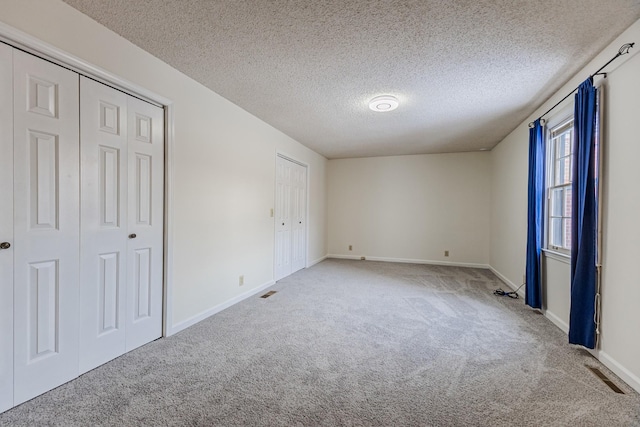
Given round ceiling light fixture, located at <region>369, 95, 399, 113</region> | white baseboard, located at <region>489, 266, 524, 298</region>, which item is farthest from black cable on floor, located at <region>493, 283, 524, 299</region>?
round ceiling light fixture, located at <region>369, 95, 399, 113</region>

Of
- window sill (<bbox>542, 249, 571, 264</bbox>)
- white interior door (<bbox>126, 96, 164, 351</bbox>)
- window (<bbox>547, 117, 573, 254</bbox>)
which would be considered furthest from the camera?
window (<bbox>547, 117, 573, 254</bbox>)

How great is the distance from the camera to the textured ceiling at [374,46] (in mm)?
1875

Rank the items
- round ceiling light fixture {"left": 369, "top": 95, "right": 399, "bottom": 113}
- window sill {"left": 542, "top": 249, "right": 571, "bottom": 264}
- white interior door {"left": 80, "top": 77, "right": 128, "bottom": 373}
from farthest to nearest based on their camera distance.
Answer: round ceiling light fixture {"left": 369, "top": 95, "right": 399, "bottom": 113} < window sill {"left": 542, "top": 249, "right": 571, "bottom": 264} < white interior door {"left": 80, "top": 77, "right": 128, "bottom": 373}

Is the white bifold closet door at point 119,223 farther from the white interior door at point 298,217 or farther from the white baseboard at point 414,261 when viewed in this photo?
the white baseboard at point 414,261

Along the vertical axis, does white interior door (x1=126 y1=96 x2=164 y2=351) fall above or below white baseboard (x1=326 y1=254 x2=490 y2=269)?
above

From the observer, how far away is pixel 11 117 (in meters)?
1.66

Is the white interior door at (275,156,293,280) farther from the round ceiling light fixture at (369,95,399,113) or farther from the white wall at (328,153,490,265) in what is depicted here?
the white wall at (328,153,490,265)

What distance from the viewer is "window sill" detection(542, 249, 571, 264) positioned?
2893mm

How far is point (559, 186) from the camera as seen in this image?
10.6 ft

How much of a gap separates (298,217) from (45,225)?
406cm

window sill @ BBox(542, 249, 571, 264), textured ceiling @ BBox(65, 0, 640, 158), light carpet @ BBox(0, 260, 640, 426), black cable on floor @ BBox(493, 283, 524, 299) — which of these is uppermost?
textured ceiling @ BBox(65, 0, 640, 158)

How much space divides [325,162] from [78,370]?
5.89 metres

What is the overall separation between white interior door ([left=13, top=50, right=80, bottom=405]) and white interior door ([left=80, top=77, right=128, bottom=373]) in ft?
0.21

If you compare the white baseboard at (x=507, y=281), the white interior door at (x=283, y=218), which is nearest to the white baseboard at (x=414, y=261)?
the white baseboard at (x=507, y=281)
